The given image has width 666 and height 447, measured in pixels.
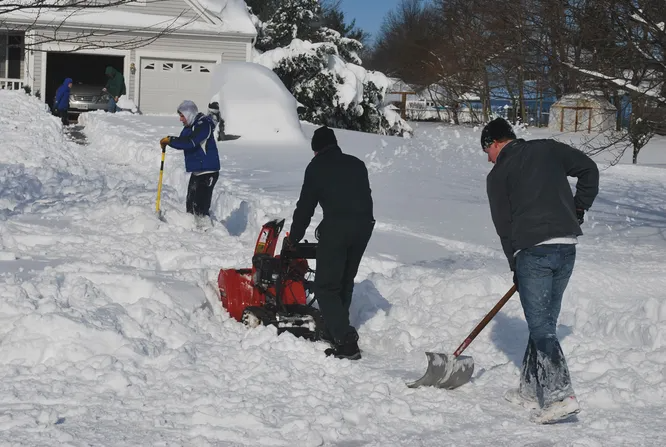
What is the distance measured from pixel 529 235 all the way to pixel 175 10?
1101 inches

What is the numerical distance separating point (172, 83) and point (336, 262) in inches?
1030

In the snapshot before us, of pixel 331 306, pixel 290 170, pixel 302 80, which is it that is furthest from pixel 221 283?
pixel 302 80

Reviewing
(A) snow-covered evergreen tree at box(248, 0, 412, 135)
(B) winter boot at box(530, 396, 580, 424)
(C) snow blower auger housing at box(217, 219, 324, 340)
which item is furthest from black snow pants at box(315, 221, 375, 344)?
(A) snow-covered evergreen tree at box(248, 0, 412, 135)

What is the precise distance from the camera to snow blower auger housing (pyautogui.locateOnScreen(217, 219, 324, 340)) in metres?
7.07

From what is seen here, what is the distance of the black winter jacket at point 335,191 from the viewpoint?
6.73 m

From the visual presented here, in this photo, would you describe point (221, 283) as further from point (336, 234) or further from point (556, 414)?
point (556, 414)

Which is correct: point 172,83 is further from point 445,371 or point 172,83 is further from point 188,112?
point 445,371

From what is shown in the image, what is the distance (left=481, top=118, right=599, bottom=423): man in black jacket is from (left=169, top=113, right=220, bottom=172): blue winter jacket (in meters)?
5.19

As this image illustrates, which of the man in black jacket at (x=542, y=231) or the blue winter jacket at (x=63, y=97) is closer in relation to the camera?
the man in black jacket at (x=542, y=231)

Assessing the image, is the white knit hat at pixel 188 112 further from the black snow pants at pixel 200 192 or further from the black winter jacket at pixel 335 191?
the black winter jacket at pixel 335 191

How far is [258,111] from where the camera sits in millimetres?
21609

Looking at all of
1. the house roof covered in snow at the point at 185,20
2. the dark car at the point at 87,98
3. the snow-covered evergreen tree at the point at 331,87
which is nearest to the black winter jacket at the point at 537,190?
the snow-covered evergreen tree at the point at 331,87

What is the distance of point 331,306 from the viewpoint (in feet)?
22.4

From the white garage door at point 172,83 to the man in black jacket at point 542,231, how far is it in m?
26.8
